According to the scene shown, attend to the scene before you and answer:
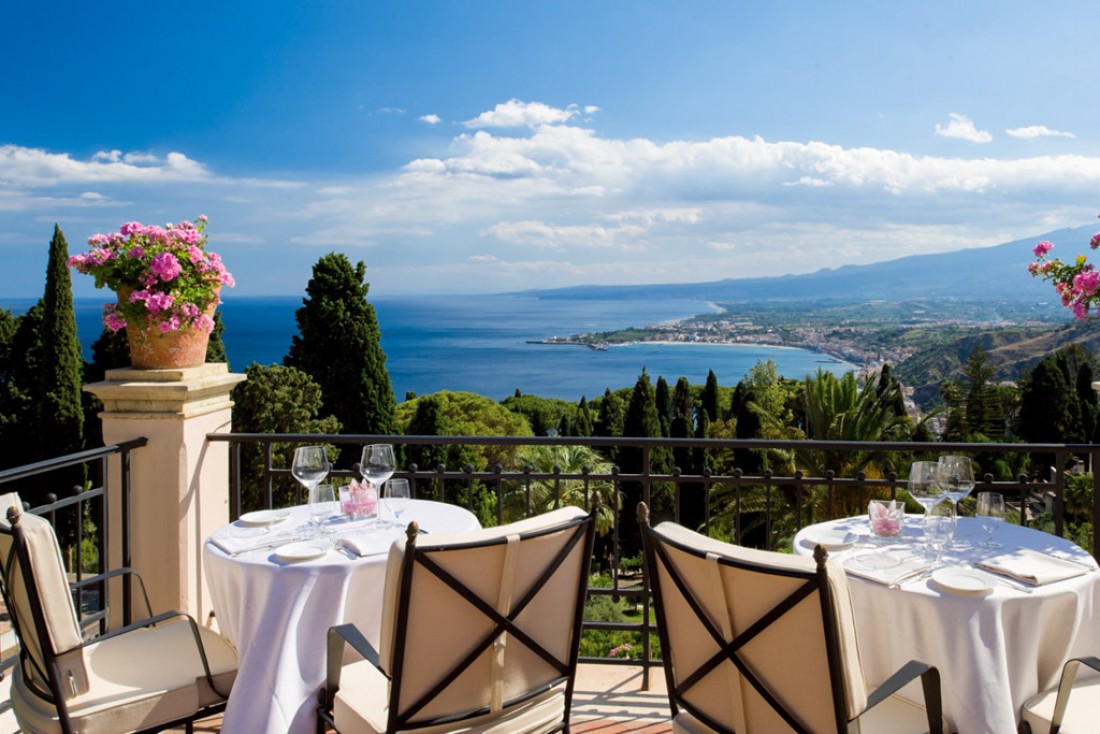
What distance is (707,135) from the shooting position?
300 ft

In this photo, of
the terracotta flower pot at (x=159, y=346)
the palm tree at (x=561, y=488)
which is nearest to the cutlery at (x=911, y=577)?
the terracotta flower pot at (x=159, y=346)

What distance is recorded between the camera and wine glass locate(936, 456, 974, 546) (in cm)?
260

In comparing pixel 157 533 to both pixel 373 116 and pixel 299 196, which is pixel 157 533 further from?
pixel 299 196

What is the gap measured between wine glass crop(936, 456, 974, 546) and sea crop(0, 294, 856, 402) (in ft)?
208

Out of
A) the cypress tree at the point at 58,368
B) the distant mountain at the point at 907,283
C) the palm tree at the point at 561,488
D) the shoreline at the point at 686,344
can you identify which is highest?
the distant mountain at the point at 907,283

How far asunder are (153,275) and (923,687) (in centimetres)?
347

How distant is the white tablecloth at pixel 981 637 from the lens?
2.13 metres

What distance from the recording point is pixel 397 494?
3160 millimetres

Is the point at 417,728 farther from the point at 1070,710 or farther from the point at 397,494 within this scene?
the point at 1070,710

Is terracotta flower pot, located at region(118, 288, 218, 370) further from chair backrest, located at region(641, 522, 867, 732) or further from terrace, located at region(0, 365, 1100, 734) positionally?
chair backrest, located at region(641, 522, 867, 732)

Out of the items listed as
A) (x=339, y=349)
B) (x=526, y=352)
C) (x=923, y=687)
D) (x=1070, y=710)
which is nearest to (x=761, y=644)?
(x=923, y=687)

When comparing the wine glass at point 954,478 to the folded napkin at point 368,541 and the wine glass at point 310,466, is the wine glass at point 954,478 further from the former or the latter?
the wine glass at point 310,466

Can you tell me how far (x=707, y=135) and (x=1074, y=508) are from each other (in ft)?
239

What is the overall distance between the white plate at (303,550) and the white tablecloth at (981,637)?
66.6 inches
